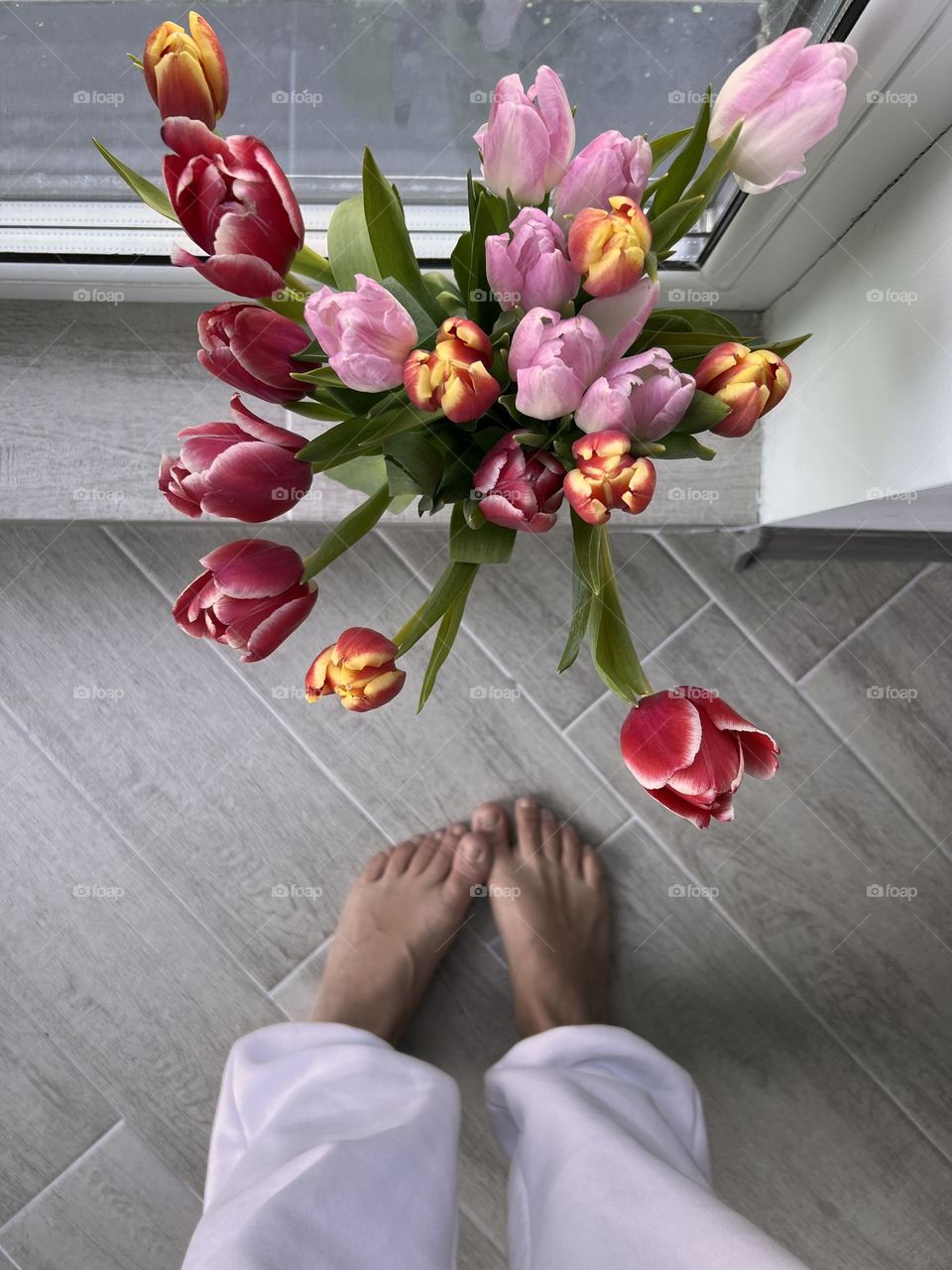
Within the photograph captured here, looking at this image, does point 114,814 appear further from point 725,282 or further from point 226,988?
point 725,282

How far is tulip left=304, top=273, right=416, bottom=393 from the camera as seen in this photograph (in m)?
0.33

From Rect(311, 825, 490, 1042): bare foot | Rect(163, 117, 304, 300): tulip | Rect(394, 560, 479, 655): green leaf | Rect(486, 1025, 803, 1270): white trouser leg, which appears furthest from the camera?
Rect(311, 825, 490, 1042): bare foot

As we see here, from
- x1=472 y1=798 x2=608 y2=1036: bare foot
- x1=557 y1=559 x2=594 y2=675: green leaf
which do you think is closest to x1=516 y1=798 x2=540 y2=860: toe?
x1=472 y1=798 x2=608 y2=1036: bare foot

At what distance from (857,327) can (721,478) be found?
19cm

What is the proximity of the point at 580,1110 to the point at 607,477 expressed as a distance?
0.62 metres

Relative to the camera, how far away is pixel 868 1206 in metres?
1.00

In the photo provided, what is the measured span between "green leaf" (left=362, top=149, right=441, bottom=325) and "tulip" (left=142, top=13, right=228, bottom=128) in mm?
65

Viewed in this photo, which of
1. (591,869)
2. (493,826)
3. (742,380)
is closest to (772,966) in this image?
(591,869)

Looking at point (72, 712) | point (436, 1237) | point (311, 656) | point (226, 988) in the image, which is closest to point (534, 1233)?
point (436, 1237)

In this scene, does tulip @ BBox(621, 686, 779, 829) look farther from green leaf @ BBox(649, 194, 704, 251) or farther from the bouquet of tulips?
green leaf @ BBox(649, 194, 704, 251)

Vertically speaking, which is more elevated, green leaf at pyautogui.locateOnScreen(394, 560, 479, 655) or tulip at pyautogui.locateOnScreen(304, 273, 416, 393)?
tulip at pyautogui.locateOnScreen(304, 273, 416, 393)

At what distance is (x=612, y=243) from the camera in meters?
0.33

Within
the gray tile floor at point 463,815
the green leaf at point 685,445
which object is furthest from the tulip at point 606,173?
the gray tile floor at point 463,815

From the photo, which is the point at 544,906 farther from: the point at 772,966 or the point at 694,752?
the point at 694,752
